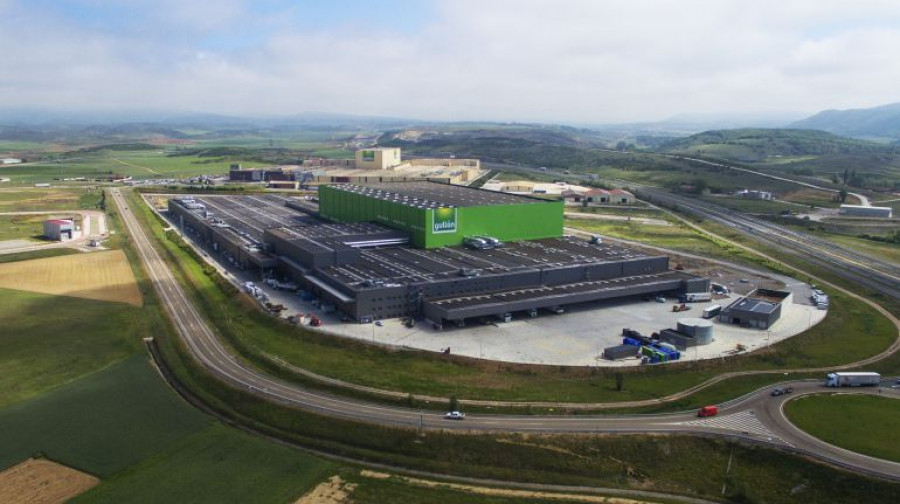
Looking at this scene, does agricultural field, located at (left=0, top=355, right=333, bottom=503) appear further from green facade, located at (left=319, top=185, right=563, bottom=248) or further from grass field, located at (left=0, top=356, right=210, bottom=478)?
green facade, located at (left=319, top=185, right=563, bottom=248)

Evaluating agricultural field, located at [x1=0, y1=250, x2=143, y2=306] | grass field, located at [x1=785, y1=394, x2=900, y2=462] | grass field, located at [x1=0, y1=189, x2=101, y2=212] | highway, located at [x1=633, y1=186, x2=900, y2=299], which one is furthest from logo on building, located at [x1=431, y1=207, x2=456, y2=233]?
grass field, located at [x1=0, y1=189, x2=101, y2=212]

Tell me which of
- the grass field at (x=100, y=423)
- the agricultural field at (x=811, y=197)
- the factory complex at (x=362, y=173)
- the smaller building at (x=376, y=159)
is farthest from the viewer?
the smaller building at (x=376, y=159)

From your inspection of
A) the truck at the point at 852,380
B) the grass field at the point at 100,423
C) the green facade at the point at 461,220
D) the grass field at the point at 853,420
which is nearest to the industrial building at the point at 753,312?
the truck at the point at 852,380

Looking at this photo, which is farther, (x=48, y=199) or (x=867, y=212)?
(x=48, y=199)

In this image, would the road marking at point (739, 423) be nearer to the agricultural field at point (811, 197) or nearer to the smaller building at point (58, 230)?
the smaller building at point (58, 230)

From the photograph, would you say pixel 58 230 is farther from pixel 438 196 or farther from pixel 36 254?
pixel 438 196

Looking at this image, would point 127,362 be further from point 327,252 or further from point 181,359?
point 327,252

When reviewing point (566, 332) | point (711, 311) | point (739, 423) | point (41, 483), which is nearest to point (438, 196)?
point (566, 332)
